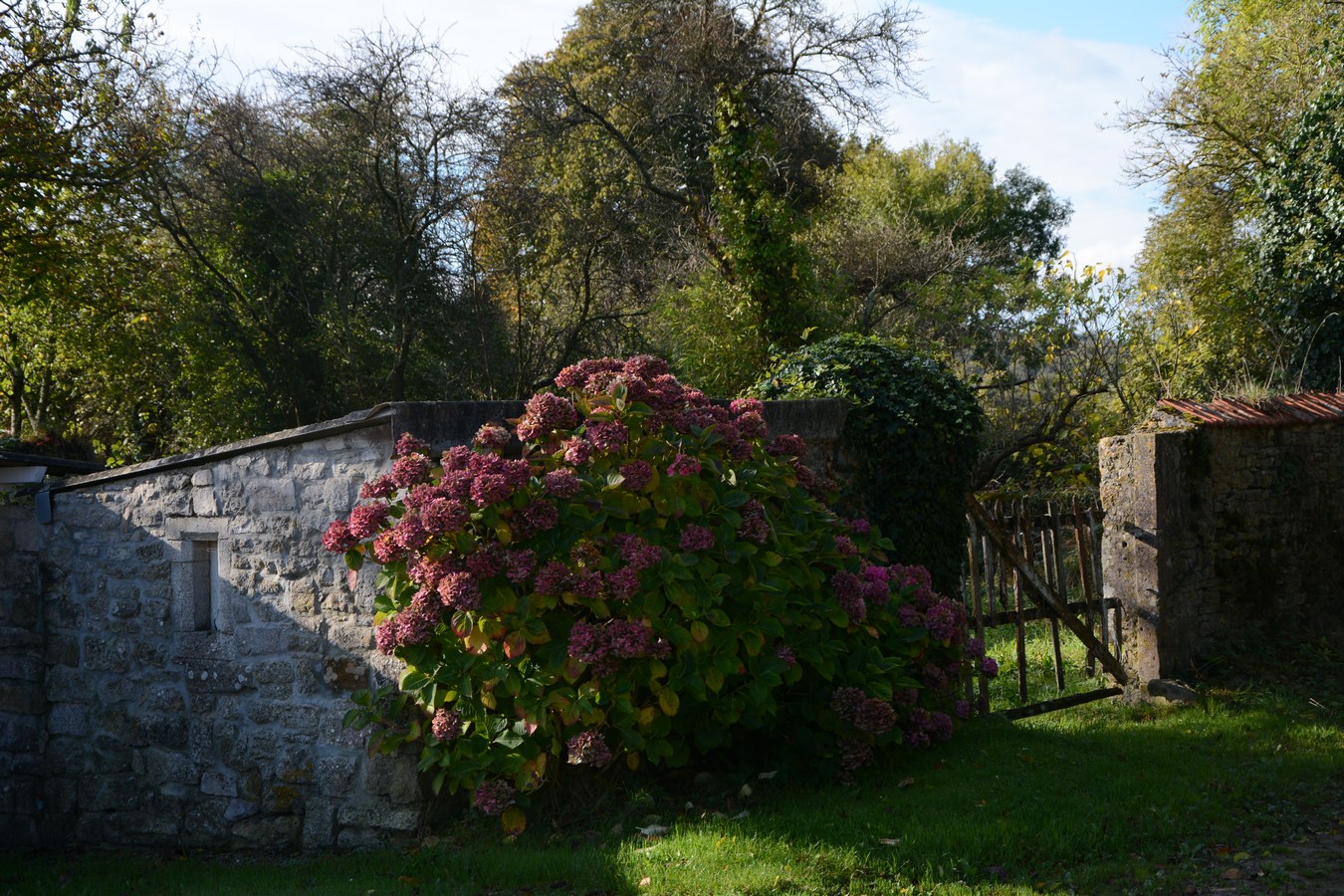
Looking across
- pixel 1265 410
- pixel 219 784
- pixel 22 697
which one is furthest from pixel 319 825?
pixel 1265 410

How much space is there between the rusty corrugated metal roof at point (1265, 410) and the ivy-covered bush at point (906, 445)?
6.81 feet

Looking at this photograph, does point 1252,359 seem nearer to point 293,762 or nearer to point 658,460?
point 658,460

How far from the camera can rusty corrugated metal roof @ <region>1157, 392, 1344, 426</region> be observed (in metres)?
7.87

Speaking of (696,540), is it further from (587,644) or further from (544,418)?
(544,418)

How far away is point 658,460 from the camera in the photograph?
4852 mm

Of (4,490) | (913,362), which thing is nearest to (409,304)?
(4,490)

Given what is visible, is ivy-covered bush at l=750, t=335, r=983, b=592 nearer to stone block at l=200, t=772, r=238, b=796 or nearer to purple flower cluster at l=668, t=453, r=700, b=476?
purple flower cluster at l=668, t=453, r=700, b=476

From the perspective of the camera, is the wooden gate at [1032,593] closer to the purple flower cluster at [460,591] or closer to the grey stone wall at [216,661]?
the purple flower cluster at [460,591]

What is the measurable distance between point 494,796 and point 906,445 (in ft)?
11.0

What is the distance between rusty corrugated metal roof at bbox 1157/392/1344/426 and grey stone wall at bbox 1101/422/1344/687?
0.28 ft

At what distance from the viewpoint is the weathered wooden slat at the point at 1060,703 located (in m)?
6.61

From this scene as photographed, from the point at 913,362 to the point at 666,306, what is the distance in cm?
693

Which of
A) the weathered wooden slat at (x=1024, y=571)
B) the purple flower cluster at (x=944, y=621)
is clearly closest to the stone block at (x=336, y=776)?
the purple flower cluster at (x=944, y=621)

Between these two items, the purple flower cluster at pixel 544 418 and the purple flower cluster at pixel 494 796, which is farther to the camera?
the purple flower cluster at pixel 544 418
